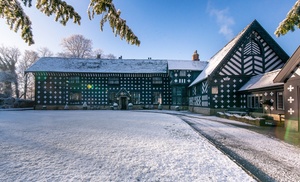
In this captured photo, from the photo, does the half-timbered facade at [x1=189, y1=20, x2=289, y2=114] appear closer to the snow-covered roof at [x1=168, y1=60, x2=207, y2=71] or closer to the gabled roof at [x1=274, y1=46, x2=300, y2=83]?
the gabled roof at [x1=274, y1=46, x2=300, y2=83]

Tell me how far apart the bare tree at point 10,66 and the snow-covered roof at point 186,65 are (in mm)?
32675

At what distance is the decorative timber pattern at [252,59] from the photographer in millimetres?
17531

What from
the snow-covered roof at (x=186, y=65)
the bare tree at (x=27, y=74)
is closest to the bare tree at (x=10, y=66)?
the bare tree at (x=27, y=74)

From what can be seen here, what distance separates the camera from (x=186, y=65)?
27750 mm

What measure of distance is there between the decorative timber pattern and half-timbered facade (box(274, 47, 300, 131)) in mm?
8523

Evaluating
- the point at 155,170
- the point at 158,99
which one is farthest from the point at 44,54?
the point at 155,170

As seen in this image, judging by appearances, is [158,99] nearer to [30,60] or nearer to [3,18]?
[3,18]

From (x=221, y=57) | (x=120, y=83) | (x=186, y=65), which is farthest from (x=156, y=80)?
(x=221, y=57)

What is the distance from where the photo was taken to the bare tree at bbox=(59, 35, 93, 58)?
37344 mm

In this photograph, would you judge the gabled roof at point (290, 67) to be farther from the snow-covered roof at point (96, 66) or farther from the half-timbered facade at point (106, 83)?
the snow-covered roof at point (96, 66)

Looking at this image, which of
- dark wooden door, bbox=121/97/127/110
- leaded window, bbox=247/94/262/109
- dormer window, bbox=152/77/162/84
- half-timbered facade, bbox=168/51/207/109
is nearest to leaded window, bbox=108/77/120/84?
dark wooden door, bbox=121/97/127/110

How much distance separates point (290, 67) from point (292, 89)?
126 cm

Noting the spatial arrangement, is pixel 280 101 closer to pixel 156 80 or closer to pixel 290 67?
pixel 290 67

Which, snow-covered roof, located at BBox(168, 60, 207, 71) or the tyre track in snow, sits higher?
snow-covered roof, located at BBox(168, 60, 207, 71)
